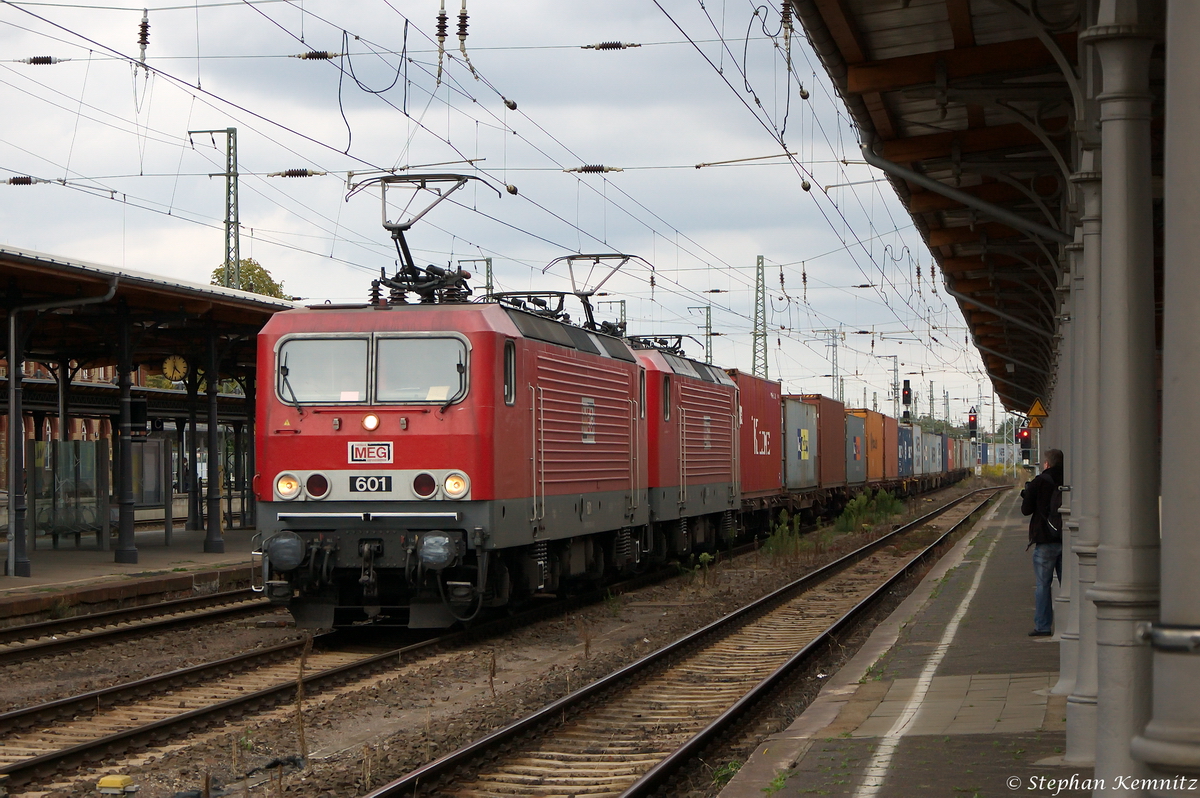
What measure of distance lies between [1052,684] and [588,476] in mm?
6961

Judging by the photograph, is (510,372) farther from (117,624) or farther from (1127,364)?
(1127,364)

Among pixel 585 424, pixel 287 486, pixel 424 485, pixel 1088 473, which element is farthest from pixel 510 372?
pixel 1088 473

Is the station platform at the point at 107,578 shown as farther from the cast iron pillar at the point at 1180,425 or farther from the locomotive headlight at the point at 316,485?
the cast iron pillar at the point at 1180,425

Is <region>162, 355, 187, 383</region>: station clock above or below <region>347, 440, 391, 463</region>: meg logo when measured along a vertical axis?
above

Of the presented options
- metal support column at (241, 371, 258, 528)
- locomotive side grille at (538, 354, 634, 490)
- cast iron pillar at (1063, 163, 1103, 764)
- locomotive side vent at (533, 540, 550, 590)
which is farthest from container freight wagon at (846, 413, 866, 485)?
cast iron pillar at (1063, 163, 1103, 764)

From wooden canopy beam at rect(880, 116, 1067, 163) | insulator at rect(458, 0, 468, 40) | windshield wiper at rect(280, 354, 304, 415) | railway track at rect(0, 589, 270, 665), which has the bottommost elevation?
railway track at rect(0, 589, 270, 665)

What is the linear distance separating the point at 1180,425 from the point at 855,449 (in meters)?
37.6

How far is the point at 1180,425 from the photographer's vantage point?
3.05 meters

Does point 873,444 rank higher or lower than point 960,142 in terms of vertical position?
lower

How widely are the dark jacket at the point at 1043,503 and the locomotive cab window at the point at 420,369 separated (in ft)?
17.4

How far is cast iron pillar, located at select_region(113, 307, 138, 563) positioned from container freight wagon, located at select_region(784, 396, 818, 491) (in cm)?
1511

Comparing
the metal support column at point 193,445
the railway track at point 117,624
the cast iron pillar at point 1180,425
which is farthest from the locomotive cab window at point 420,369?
the metal support column at point 193,445

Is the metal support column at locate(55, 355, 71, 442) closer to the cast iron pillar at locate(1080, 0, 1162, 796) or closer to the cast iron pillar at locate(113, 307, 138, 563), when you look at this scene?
the cast iron pillar at locate(113, 307, 138, 563)

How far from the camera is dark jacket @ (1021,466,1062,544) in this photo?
11680 mm
